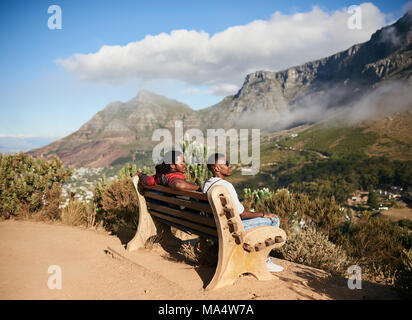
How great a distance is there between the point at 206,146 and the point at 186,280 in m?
7.25

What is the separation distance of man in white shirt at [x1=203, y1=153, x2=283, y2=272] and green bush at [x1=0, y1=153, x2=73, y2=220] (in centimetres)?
542

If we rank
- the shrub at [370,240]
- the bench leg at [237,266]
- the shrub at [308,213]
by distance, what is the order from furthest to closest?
1. the shrub at [308,213]
2. the shrub at [370,240]
3. the bench leg at [237,266]

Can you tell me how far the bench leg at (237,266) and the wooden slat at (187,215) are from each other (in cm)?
31

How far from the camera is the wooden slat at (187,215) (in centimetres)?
305

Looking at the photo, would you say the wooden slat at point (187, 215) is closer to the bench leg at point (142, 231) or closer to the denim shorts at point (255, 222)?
the bench leg at point (142, 231)

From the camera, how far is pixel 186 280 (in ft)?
10.7

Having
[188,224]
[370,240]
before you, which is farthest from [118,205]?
[370,240]

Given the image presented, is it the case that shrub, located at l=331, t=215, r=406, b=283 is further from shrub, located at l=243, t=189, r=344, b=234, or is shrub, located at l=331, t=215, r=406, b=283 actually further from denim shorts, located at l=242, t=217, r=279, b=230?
denim shorts, located at l=242, t=217, r=279, b=230

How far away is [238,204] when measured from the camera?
3107mm

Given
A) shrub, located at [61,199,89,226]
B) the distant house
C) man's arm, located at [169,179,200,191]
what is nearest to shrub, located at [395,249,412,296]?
man's arm, located at [169,179,200,191]

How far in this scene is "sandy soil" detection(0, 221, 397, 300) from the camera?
2.97m

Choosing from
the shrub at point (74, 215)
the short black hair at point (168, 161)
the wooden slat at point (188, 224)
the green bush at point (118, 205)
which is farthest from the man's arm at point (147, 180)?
the shrub at point (74, 215)

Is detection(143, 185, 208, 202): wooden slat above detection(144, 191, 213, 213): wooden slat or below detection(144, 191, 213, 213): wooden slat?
above
